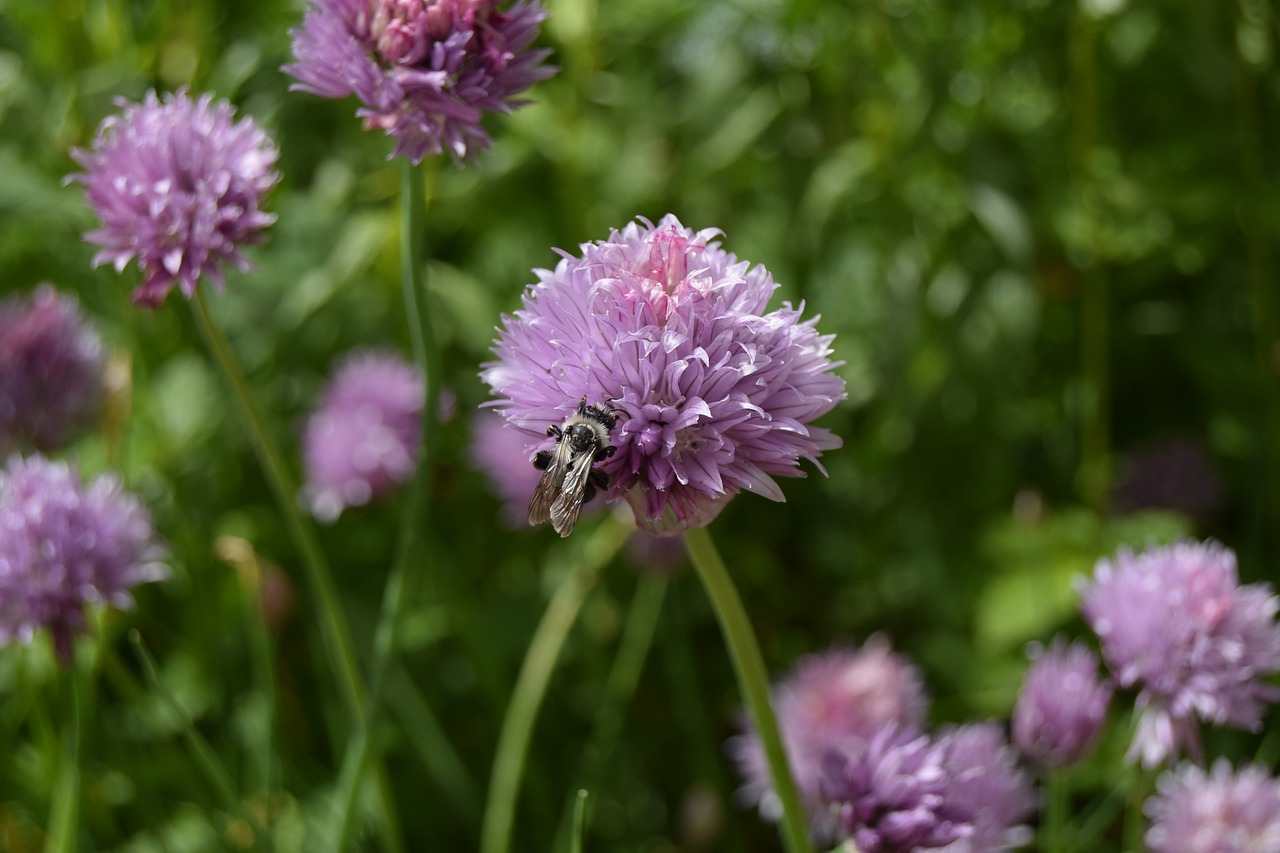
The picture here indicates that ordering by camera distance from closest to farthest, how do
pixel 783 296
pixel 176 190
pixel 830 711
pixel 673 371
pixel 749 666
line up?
pixel 673 371 < pixel 749 666 < pixel 176 190 < pixel 830 711 < pixel 783 296

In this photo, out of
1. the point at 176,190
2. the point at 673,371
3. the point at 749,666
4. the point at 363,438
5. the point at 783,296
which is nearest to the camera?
the point at 673,371

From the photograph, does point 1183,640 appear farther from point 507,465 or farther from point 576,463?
point 507,465

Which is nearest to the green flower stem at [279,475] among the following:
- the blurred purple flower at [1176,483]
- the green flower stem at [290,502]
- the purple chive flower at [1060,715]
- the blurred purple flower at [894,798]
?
the green flower stem at [290,502]

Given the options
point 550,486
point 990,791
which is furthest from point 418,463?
point 990,791

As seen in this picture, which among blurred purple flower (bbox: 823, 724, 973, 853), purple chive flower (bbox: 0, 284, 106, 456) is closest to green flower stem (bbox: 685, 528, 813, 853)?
→ blurred purple flower (bbox: 823, 724, 973, 853)

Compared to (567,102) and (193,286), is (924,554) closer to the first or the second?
(567,102)

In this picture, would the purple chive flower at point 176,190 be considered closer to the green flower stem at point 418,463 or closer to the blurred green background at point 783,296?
the green flower stem at point 418,463

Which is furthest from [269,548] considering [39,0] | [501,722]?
[39,0]
